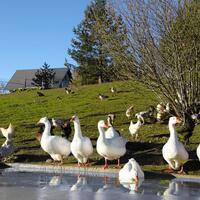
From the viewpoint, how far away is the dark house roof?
4100 inches

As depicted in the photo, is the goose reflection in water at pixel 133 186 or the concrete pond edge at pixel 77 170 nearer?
the goose reflection in water at pixel 133 186

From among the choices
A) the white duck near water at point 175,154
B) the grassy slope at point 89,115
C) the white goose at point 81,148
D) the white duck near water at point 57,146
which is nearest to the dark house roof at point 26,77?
the grassy slope at point 89,115

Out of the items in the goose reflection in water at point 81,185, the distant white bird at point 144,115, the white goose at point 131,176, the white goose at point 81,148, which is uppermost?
the distant white bird at point 144,115

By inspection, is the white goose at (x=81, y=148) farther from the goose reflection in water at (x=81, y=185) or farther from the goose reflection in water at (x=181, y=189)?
the goose reflection in water at (x=181, y=189)

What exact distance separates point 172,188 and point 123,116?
1916cm

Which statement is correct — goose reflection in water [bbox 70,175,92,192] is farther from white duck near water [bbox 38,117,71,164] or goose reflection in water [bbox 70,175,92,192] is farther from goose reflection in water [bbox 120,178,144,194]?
white duck near water [bbox 38,117,71,164]

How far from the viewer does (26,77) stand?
112000mm

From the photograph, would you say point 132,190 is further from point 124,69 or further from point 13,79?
point 13,79

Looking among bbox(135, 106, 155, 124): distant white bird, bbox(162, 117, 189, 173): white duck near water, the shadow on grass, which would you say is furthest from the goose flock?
bbox(135, 106, 155, 124): distant white bird

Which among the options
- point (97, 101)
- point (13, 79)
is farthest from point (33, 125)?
point (13, 79)

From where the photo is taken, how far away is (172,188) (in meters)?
13.4

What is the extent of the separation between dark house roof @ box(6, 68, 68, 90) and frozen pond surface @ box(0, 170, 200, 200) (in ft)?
278

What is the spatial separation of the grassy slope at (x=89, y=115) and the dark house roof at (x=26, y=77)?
49.6m

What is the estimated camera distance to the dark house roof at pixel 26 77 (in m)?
104
